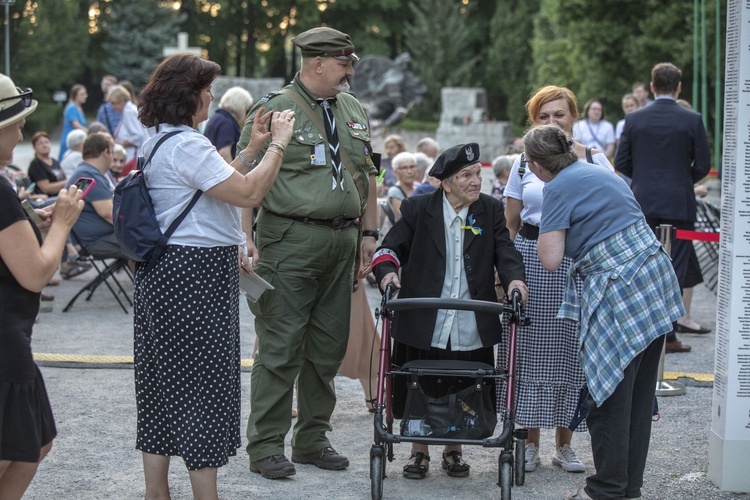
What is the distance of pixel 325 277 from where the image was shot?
17.1ft

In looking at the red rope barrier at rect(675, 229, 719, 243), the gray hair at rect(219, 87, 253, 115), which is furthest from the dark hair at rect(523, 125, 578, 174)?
the gray hair at rect(219, 87, 253, 115)

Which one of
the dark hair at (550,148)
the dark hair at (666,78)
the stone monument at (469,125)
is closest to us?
the dark hair at (550,148)

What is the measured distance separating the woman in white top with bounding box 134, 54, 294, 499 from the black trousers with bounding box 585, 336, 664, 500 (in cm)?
165

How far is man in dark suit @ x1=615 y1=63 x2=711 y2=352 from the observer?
8.16m

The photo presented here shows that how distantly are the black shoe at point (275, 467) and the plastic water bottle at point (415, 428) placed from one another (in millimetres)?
697

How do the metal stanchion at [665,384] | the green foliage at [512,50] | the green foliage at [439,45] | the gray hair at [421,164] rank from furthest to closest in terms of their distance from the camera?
the green foliage at [439,45] → the green foliage at [512,50] → the gray hair at [421,164] → the metal stanchion at [665,384]

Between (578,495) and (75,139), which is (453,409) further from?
(75,139)

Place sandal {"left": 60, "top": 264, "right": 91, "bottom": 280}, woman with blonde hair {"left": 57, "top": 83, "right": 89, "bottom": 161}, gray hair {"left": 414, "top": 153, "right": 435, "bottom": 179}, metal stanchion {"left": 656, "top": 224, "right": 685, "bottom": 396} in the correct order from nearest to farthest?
metal stanchion {"left": 656, "top": 224, "right": 685, "bottom": 396} → gray hair {"left": 414, "top": 153, "right": 435, "bottom": 179} → sandal {"left": 60, "top": 264, "right": 91, "bottom": 280} → woman with blonde hair {"left": 57, "top": 83, "right": 89, "bottom": 161}

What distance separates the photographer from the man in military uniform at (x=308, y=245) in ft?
16.5

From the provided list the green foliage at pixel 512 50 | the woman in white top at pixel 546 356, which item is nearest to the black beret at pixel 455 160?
the woman in white top at pixel 546 356

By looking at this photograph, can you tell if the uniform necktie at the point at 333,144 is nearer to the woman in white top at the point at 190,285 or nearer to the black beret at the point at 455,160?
the black beret at the point at 455,160

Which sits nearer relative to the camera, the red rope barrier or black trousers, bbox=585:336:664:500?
black trousers, bbox=585:336:664:500

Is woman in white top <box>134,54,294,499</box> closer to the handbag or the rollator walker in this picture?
the rollator walker

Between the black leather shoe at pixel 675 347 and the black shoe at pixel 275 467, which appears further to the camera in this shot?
the black leather shoe at pixel 675 347
